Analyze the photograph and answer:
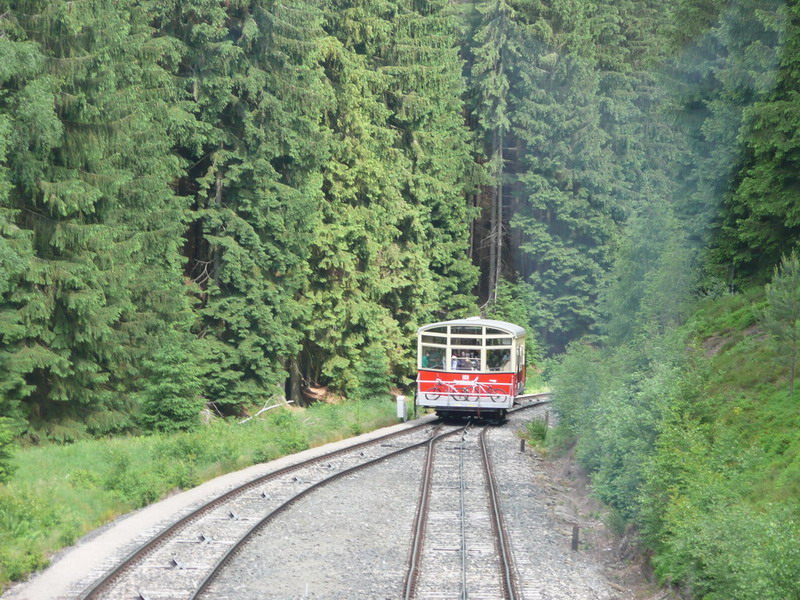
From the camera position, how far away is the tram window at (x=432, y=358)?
27859mm

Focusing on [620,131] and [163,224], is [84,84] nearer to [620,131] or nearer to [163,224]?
[163,224]

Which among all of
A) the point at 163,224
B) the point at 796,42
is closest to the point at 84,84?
the point at 163,224

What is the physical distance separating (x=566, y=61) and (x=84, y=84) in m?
35.2

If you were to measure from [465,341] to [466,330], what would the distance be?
0.33 m

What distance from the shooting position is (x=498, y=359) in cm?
2767

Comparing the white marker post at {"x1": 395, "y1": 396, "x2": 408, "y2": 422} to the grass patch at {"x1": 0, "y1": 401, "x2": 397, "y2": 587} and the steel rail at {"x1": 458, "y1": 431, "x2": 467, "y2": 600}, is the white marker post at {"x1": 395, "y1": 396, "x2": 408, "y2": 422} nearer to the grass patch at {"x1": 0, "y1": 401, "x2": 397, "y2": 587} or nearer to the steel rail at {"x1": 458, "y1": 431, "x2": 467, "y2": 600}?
the grass patch at {"x1": 0, "y1": 401, "x2": 397, "y2": 587}

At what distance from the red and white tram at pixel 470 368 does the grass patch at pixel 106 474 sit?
4059mm

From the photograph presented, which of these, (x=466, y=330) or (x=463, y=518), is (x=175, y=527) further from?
(x=466, y=330)

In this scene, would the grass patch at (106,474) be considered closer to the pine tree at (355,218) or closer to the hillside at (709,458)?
the hillside at (709,458)

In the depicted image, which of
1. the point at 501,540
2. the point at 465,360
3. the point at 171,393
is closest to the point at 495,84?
the point at 465,360

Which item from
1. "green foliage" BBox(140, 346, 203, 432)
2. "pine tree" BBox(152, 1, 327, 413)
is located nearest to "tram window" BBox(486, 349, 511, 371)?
"pine tree" BBox(152, 1, 327, 413)

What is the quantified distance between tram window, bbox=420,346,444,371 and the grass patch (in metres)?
4.29

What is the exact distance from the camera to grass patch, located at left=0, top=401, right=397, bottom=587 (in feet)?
40.0

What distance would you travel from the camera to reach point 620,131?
56375mm
